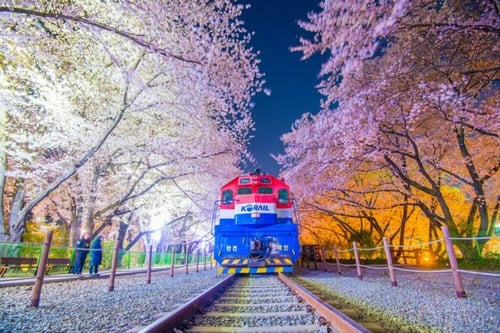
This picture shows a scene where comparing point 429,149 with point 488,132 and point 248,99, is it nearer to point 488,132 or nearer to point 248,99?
point 488,132

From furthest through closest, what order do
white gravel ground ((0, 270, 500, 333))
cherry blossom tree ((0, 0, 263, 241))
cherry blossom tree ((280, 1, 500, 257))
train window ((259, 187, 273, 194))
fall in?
train window ((259, 187, 273, 194))
cherry blossom tree ((0, 0, 263, 241))
cherry blossom tree ((280, 1, 500, 257))
white gravel ground ((0, 270, 500, 333))

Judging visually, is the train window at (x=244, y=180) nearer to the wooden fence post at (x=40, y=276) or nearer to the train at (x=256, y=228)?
the train at (x=256, y=228)

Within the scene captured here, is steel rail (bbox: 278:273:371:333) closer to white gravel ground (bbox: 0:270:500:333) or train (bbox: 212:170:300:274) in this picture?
white gravel ground (bbox: 0:270:500:333)

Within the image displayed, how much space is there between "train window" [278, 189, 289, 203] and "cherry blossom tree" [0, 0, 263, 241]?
419 cm

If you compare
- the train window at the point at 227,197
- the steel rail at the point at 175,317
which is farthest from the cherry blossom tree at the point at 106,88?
the steel rail at the point at 175,317

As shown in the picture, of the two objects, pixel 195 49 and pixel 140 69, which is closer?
pixel 195 49

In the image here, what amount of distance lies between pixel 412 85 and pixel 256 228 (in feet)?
21.6

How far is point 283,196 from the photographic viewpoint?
10.5m


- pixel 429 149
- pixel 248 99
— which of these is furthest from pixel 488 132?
pixel 248 99

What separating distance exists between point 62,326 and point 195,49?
27.2 ft

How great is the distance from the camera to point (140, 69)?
11.2 metres

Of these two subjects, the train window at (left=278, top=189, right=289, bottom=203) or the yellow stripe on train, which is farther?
the train window at (left=278, top=189, right=289, bottom=203)

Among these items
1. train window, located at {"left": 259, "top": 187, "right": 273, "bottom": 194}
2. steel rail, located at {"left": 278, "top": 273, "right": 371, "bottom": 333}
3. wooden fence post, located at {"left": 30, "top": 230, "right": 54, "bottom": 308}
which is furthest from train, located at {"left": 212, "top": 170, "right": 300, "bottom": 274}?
wooden fence post, located at {"left": 30, "top": 230, "right": 54, "bottom": 308}

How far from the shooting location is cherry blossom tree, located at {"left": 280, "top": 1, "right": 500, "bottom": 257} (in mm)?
5133
